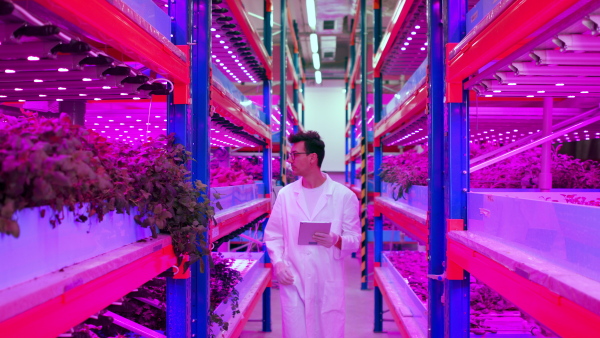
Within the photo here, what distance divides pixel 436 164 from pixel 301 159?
1.01m

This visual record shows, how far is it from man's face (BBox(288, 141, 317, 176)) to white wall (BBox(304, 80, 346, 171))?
13.5 m

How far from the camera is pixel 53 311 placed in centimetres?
138

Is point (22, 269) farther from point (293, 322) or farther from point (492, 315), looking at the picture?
point (492, 315)

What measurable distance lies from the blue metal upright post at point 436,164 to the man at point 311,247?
610 mm

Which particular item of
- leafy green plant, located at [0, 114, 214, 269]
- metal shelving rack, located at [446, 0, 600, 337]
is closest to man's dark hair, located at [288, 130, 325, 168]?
leafy green plant, located at [0, 114, 214, 269]

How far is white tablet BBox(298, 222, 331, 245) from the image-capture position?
3447 millimetres

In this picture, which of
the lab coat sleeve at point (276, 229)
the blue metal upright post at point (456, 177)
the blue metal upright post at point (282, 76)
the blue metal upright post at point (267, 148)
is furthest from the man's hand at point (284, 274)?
the blue metal upright post at point (282, 76)

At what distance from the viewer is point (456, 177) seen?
282cm

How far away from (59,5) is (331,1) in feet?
29.1

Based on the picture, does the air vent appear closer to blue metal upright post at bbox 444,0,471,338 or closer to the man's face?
the man's face

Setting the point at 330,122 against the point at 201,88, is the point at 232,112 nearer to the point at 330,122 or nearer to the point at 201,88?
the point at 201,88

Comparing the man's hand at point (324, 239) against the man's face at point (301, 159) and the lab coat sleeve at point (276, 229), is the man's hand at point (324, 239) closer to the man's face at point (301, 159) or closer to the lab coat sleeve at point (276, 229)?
the lab coat sleeve at point (276, 229)

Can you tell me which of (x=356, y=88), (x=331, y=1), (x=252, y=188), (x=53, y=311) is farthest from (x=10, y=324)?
(x=356, y=88)

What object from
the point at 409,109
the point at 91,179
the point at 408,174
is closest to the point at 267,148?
the point at 408,174
